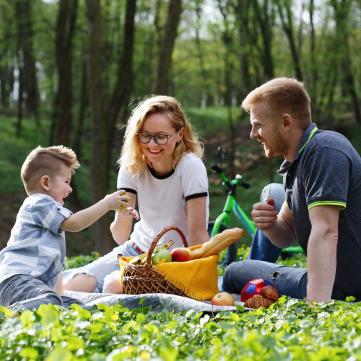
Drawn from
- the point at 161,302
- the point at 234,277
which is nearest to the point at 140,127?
the point at 234,277

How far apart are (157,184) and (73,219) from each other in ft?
3.20

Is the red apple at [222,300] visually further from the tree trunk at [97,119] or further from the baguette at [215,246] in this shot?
the tree trunk at [97,119]

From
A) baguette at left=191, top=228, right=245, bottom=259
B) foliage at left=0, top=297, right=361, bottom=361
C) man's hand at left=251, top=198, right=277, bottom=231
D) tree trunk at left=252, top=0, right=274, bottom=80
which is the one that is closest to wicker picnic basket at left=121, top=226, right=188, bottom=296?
baguette at left=191, top=228, right=245, bottom=259

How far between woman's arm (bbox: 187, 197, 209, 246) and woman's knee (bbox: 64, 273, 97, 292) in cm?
80

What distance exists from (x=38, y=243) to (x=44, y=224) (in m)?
0.13

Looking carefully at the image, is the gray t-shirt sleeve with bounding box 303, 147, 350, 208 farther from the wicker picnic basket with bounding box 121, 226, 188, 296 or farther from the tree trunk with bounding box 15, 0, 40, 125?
the tree trunk with bounding box 15, 0, 40, 125

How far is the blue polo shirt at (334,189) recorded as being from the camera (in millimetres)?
4363

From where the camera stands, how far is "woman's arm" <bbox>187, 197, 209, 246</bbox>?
558cm

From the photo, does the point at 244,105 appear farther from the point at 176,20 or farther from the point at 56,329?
the point at 176,20

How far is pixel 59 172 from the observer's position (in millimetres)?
5176

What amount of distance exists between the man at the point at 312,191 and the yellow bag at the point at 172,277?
471 millimetres

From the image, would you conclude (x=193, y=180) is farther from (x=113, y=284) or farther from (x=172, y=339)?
(x=172, y=339)

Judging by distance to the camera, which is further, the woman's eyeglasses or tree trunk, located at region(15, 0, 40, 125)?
tree trunk, located at region(15, 0, 40, 125)

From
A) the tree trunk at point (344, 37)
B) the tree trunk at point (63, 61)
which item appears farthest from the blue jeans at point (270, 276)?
the tree trunk at point (344, 37)
